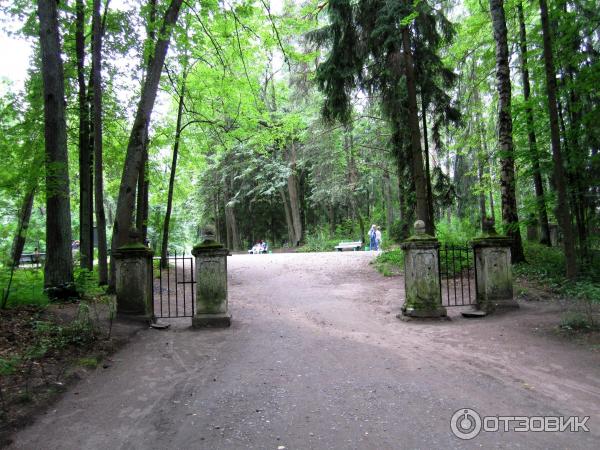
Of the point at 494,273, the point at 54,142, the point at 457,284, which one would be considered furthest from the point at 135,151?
the point at 457,284

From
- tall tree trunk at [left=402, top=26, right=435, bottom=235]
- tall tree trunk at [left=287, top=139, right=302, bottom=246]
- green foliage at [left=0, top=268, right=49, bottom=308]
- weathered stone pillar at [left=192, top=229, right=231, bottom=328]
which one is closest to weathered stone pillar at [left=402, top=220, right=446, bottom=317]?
weathered stone pillar at [left=192, top=229, right=231, bottom=328]

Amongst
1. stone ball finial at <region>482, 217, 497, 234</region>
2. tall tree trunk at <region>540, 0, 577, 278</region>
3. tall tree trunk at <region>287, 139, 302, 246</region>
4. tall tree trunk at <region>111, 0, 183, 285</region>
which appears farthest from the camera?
tall tree trunk at <region>287, 139, 302, 246</region>

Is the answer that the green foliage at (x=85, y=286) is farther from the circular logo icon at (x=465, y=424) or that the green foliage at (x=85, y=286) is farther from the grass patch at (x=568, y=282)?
the grass patch at (x=568, y=282)

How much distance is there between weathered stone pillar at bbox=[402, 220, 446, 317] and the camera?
811 centimetres

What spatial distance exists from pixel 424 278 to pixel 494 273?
157cm

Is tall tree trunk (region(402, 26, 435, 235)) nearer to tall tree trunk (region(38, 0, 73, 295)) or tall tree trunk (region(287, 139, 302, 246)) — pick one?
tall tree trunk (region(38, 0, 73, 295))

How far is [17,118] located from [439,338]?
39.9 ft

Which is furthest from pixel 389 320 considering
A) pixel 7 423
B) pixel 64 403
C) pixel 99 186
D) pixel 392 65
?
pixel 392 65

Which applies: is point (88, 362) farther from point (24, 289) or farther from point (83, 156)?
point (83, 156)

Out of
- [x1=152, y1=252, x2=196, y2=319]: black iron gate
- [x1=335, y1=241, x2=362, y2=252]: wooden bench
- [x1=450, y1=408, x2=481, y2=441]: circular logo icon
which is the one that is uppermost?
[x1=335, y1=241, x2=362, y2=252]: wooden bench

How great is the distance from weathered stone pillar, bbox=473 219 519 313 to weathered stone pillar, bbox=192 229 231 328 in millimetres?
5255

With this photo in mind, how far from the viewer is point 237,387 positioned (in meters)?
4.68

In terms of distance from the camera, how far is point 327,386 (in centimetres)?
462

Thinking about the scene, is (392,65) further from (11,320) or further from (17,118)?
(11,320)
